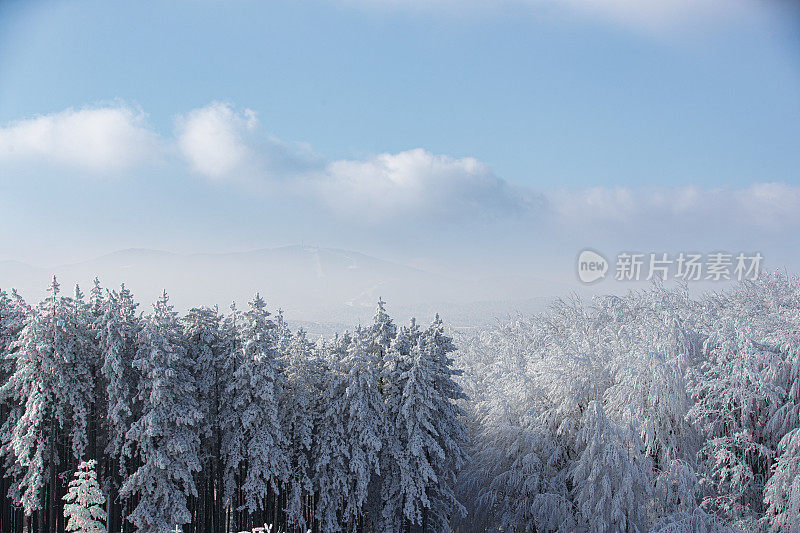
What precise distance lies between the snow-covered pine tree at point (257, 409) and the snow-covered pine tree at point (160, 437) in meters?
1.64

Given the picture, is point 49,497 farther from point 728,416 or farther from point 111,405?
point 728,416

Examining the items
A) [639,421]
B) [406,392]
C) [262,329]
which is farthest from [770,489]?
[262,329]

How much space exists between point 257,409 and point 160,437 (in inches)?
142

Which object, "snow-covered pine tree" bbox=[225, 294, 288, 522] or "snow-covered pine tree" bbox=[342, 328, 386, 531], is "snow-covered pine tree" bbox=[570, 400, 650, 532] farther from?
"snow-covered pine tree" bbox=[225, 294, 288, 522]

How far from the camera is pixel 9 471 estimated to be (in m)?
19.3

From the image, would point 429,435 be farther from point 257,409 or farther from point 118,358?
point 118,358

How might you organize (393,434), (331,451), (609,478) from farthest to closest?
(393,434) → (331,451) → (609,478)

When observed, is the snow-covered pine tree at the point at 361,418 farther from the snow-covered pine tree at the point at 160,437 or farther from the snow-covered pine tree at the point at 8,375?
the snow-covered pine tree at the point at 8,375

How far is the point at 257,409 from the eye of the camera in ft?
67.1

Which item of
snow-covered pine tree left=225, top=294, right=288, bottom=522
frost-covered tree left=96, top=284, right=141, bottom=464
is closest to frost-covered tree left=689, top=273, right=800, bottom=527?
snow-covered pine tree left=225, top=294, right=288, bottom=522

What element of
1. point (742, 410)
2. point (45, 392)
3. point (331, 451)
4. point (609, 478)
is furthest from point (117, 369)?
point (742, 410)

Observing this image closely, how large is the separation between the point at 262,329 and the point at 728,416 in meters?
20.3

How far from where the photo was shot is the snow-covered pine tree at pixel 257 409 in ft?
66.7

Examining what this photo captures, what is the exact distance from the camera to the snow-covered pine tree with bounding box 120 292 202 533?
742 inches
